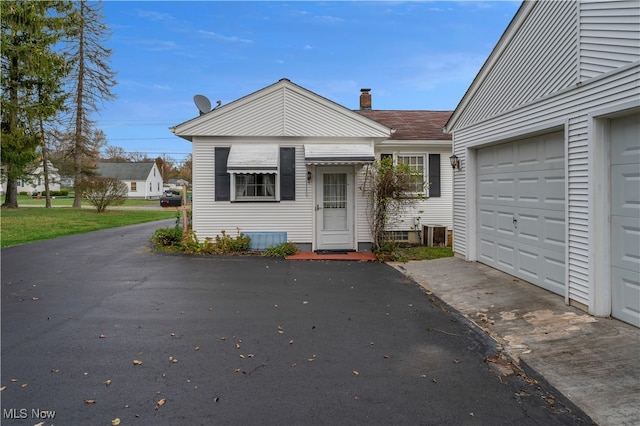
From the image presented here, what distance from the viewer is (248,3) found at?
1018cm

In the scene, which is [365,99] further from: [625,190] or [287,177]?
[625,190]

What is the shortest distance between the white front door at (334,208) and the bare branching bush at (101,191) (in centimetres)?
1957

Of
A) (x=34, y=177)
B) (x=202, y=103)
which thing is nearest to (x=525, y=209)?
(x=202, y=103)

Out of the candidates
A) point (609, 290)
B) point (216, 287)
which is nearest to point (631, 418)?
point (609, 290)

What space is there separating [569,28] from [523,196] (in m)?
2.67

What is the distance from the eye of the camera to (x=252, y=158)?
420 inches

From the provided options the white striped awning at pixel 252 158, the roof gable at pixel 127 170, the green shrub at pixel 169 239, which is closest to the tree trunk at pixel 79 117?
the green shrub at pixel 169 239

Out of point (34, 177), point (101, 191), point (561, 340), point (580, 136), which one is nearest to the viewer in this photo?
point (561, 340)

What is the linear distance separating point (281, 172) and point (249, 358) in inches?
297

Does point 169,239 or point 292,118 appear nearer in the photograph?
point 292,118

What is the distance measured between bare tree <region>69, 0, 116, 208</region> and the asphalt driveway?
80.2 ft

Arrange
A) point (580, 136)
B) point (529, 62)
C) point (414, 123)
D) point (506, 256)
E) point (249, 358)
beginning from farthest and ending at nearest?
point (414, 123)
point (506, 256)
point (529, 62)
point (580, 136)
point (249, 358)

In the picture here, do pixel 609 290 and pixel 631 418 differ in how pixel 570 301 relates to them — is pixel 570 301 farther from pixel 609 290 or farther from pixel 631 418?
pixel 631 418

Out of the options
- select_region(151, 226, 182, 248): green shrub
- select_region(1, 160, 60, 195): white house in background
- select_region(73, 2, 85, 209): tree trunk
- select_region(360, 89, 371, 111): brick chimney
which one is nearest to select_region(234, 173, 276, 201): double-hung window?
select_region(151, 226, 182, 248): green shrub
